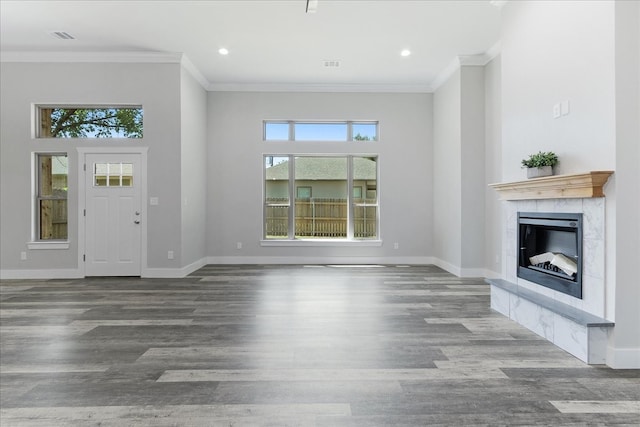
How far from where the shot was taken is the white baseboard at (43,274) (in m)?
5.96

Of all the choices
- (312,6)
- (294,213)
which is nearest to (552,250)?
(312,6)

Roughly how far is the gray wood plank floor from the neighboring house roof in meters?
3.51

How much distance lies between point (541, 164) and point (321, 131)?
492 cm

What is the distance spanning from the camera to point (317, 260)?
7512 millimetres

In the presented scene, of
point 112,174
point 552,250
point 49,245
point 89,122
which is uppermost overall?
point 89,122

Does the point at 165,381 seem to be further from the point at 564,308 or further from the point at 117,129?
the point at 117,129

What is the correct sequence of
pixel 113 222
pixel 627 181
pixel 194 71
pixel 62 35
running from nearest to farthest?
pixel 627 181, pixel 62 35, pixel 113 222, pixel 194 71

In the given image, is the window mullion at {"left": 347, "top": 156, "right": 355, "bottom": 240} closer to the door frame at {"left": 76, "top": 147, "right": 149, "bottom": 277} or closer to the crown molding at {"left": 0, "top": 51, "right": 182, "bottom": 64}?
the crown molding at {"left": 0, "top": 51, "right": 182, "bottom": 64}

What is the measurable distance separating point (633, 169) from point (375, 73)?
188 inches

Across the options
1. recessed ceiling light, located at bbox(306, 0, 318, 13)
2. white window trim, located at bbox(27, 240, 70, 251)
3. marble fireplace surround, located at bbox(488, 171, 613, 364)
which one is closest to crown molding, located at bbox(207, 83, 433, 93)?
recessed ceiling light, located at bbox(306, 0, 318, 13)

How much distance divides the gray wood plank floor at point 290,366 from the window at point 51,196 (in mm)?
1712

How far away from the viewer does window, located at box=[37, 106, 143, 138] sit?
6129 millimetres

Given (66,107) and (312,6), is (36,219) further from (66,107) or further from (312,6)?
(312,6)

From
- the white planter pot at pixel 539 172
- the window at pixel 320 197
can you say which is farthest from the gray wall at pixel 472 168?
the white planter pot at pixel 539 172
